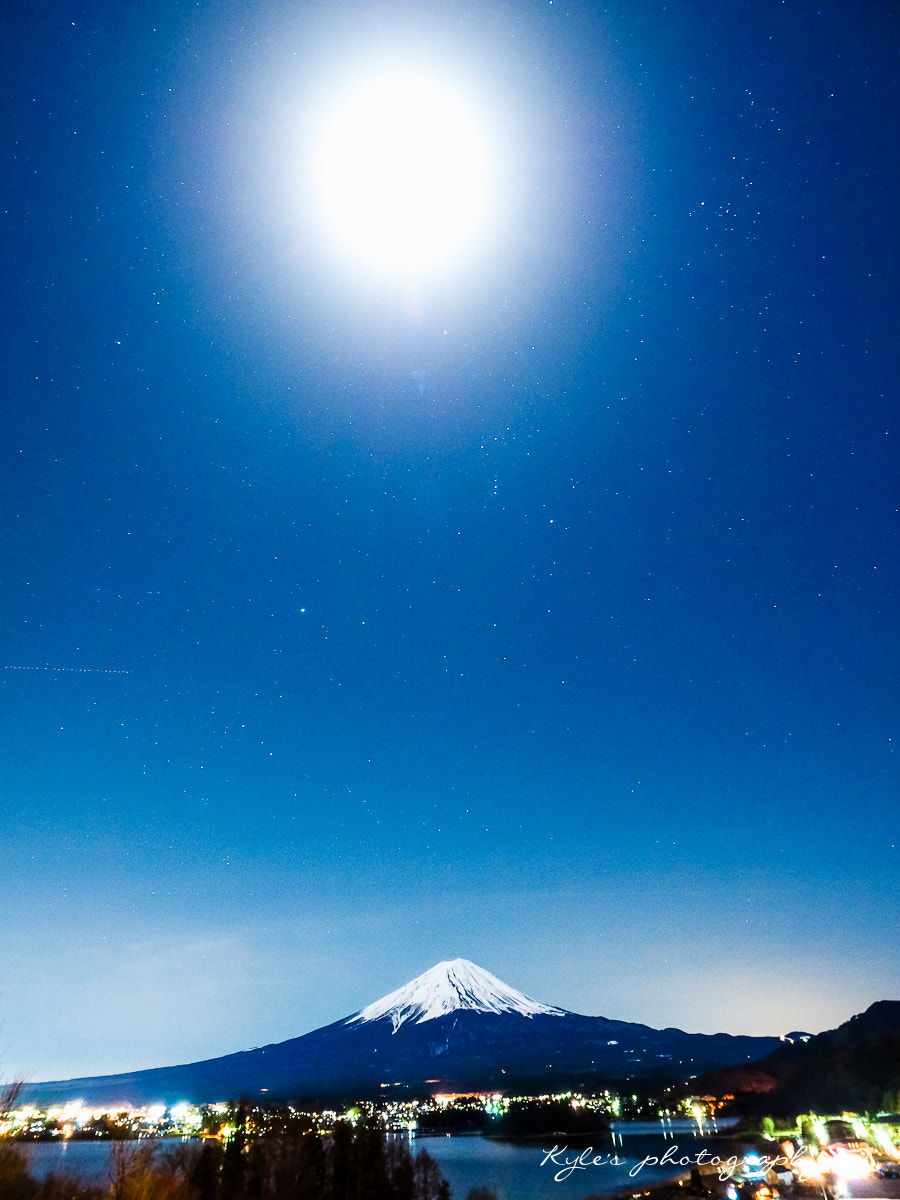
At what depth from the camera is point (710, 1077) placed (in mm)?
169125

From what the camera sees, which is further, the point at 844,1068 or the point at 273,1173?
the point at 844,1068

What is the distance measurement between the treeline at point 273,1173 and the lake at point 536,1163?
9.72 metres

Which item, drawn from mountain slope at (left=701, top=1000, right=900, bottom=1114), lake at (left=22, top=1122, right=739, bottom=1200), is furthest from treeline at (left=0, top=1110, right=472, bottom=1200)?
mountain slope at (left=701, top=1000, right=900, bottom=1114)

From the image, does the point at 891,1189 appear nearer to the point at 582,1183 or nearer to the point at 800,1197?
the point at 800,1197

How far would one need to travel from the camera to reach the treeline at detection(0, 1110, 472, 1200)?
3531 cm

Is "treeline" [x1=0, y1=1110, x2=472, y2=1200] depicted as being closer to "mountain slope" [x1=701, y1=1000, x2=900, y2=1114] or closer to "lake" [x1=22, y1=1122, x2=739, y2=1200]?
"lake" [x1=22, y1=1122, x2=739, y2=1200]

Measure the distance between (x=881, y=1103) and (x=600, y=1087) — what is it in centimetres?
14762

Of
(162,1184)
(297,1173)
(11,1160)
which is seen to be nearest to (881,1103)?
(297,1173)

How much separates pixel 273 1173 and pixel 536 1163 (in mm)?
78126

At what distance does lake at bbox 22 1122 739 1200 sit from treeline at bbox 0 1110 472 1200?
9.72 m

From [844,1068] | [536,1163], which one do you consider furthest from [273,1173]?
[844,1068]

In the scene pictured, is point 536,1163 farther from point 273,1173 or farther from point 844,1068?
point 273,1173

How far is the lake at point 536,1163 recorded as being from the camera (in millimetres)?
65125

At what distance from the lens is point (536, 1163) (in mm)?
97688
